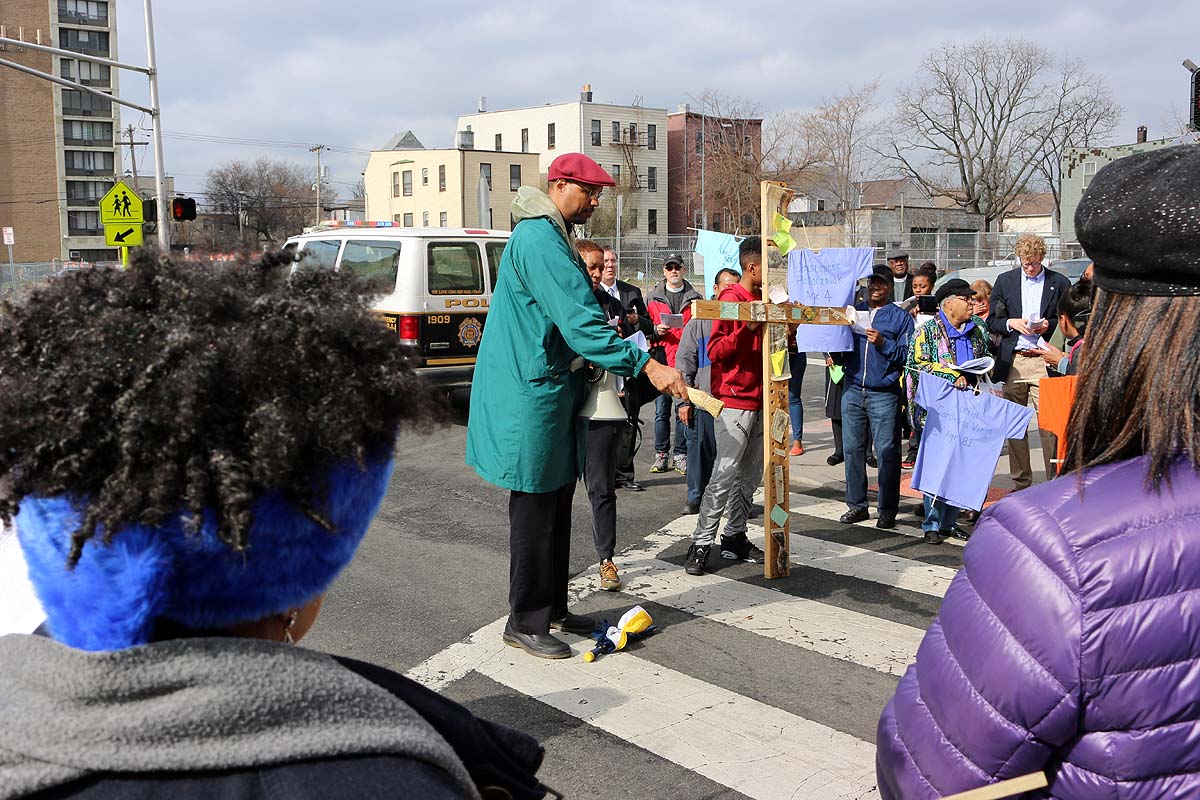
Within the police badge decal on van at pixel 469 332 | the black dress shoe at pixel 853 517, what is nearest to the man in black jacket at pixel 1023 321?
the black dress shoe at pixel 853 517

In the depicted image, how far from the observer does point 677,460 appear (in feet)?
32.3

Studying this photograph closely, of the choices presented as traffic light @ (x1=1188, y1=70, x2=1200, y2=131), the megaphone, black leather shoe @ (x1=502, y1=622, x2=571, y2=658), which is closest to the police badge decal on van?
the megaphone

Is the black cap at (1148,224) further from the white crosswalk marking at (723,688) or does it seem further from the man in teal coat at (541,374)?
the man in teal coat at (541,374)

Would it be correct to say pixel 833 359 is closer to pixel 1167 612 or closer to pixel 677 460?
pixel 677 460

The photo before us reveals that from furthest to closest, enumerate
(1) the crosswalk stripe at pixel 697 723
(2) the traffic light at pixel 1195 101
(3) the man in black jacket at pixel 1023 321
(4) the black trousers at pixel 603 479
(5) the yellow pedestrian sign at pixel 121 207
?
(5) the yellow pedestrian sign at pixel 121 207 < (2) the traffic light at pixel 1195 101 < (3) the man in black jacket at pixel 1023 321 < (4) the black trousers at pixel 603 479 < (1) the crosswalk stripe at pixel 697 723

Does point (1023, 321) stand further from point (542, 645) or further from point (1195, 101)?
point (542, 645)

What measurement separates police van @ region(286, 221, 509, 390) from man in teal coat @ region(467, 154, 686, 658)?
7.83 metres

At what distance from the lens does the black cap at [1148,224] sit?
1.46 meters

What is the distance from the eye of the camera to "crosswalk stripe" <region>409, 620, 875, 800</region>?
3.89 meters

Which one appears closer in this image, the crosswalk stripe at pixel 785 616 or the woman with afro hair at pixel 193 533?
the woman with afro hair at pixel 193 533

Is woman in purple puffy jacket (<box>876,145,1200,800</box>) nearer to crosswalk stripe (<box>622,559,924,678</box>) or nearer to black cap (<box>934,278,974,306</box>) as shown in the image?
crosswalk stripe (<box>622,559,924,678</box>)

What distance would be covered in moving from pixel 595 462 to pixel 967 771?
4876 millimetres

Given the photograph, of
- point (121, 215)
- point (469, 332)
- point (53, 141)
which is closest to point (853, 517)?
point (469, 332)

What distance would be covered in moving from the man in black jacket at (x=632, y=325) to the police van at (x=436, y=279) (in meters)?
3.74
